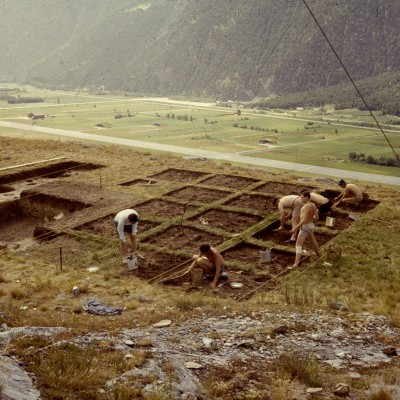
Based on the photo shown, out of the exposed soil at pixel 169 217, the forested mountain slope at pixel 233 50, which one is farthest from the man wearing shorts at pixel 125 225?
the forested mountain slope at pixel 233 50

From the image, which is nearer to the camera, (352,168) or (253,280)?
(253,280)

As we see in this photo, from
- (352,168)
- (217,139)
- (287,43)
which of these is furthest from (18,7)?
(352,168)

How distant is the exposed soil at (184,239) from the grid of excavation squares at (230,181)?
470cm

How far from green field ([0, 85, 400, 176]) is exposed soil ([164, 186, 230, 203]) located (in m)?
21.6

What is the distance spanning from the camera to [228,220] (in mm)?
15250

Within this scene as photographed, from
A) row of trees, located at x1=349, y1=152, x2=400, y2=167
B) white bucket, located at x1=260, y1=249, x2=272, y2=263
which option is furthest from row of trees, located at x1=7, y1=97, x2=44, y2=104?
white bucket, located at x1=260, y1=249, x2=272, y2=263

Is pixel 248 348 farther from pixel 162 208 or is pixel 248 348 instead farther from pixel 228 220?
pixel 162 208

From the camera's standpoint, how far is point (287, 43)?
4158 inches

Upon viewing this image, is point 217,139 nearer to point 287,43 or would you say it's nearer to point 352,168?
point 352,168

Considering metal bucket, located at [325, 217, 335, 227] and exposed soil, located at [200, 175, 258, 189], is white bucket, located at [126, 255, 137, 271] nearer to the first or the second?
metal bucket, located at [325, 217, 335, 227]

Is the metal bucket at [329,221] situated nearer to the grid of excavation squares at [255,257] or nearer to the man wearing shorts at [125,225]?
the grid of excavation squares at [255,257]

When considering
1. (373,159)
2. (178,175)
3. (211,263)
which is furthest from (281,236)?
(373,159)

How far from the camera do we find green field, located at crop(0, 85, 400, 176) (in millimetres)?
44250

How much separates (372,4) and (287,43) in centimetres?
1777
